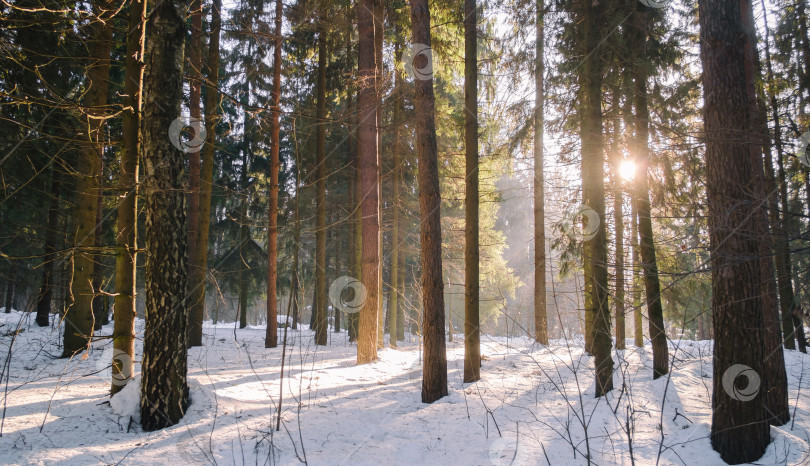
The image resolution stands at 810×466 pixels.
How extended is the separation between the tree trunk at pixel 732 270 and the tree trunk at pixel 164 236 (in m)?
5.63

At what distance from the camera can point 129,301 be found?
15.8 ft

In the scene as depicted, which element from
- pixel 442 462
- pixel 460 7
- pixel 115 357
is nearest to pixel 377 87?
pixel 460 7

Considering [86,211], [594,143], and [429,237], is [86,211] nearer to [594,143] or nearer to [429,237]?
[429,237]

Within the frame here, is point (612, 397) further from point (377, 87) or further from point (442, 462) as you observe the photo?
point (377, 87)

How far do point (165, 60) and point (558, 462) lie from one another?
19.5 ft

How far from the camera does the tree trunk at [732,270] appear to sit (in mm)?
4039

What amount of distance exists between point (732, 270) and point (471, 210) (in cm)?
410

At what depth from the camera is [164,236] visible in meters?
4.38

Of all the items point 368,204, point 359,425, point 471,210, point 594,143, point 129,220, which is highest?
point 594,143

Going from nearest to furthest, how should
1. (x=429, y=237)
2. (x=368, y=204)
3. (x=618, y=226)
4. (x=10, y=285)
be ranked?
(x=429, y=237)
(x=368, y=204)
(x=618, y=226)
(x=10, y=285)

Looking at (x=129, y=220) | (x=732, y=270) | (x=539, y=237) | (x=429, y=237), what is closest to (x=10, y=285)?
(x=129, y=220)

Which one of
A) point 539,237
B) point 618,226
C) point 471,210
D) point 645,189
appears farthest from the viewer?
point 539,237

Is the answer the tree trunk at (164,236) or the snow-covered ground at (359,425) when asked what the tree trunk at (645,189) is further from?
the tree trunk at (164,236)

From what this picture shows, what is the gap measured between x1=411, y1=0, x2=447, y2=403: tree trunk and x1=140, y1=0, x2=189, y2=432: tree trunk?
10.4ft
